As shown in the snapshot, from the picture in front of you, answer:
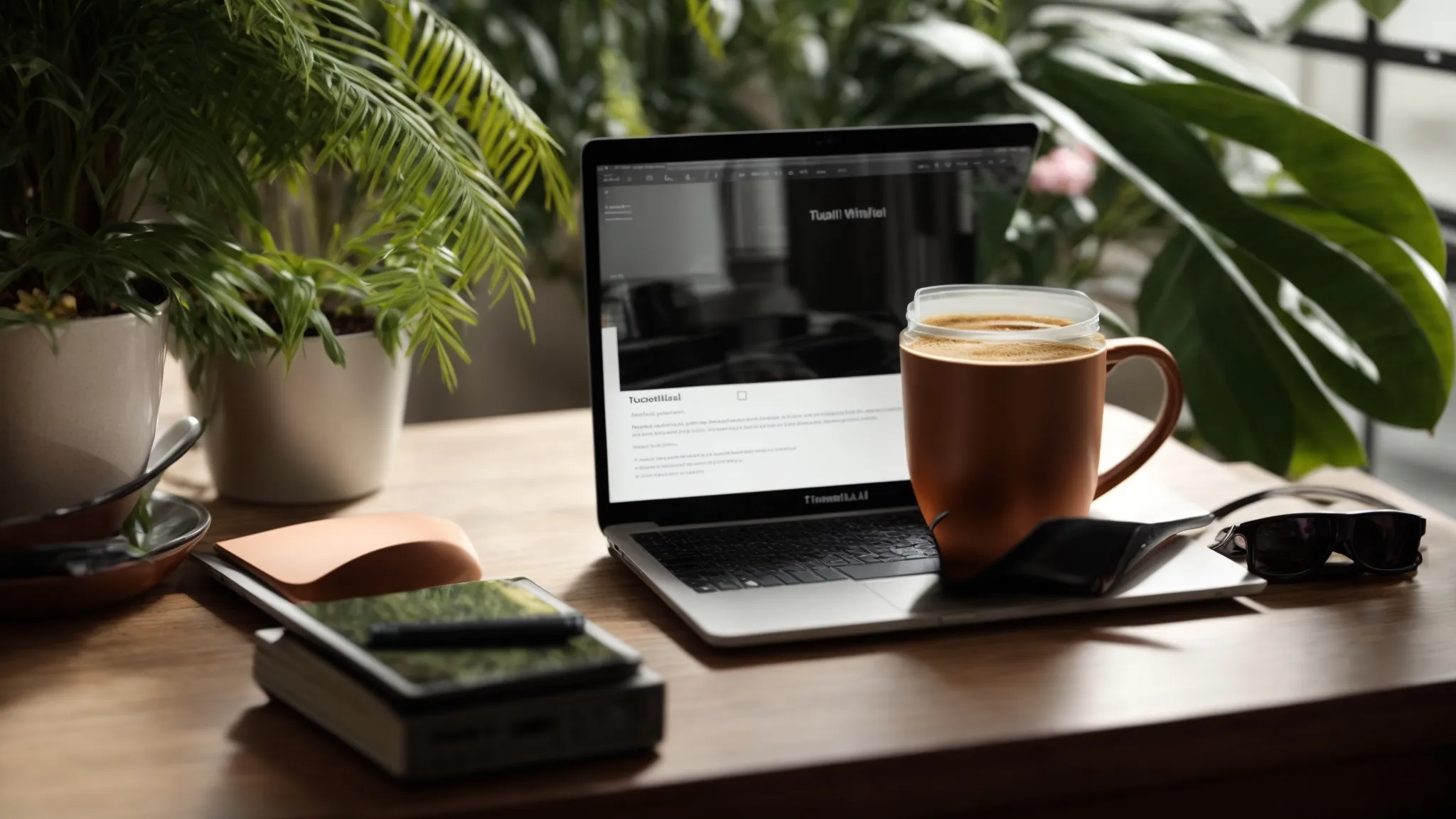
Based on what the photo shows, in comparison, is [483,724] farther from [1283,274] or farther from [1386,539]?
[1283,274]

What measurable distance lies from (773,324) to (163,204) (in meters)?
0.40

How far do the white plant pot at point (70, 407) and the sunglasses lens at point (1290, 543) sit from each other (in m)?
0.69

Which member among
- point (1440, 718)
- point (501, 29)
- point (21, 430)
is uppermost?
point (501, 29)

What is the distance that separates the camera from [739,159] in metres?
0.95

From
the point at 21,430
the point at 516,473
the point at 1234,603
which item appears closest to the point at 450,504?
the point at 516,473

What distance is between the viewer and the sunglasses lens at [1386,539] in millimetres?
866

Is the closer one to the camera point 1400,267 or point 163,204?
point 163,204

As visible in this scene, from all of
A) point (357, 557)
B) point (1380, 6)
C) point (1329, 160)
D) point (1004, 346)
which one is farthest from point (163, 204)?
point (1380, 6)

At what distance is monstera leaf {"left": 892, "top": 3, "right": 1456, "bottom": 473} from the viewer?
40.9 inches

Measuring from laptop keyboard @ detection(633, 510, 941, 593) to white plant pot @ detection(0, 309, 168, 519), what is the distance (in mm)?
325

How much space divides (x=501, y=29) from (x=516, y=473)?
1.18 m

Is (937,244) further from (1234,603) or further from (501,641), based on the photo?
(501,641)

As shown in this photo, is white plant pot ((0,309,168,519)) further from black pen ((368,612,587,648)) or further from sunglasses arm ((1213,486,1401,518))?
sunglasses arm ((1213,486,1401,518))

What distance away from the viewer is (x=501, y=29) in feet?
6.93
